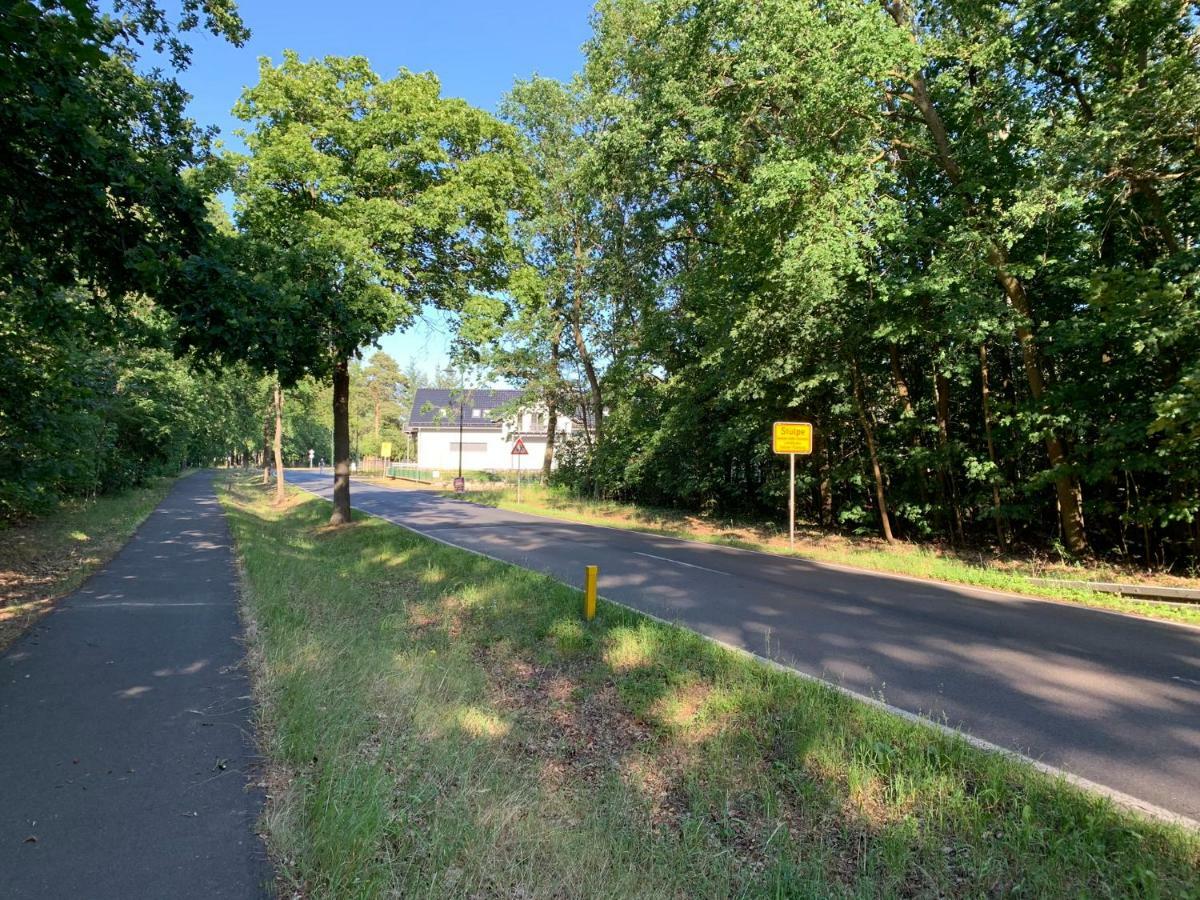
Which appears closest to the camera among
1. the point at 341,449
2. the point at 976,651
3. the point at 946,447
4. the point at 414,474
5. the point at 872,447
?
the point at 976,651

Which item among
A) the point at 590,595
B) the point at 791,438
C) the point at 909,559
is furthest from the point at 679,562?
the point at 590,595

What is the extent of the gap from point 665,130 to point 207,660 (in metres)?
13.8

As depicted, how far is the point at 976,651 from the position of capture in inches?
269

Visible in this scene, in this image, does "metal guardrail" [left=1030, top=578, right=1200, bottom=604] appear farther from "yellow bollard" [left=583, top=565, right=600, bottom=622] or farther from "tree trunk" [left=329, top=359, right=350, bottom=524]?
"tree trunk" [left=329, top=359, right=350, bottom=524]

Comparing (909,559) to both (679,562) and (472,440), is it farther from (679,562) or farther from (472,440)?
(472,440)

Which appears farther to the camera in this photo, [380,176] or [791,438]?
[791,438]

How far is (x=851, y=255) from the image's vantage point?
11789 millimetres

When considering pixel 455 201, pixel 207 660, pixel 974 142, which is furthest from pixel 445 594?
pixel 974 142

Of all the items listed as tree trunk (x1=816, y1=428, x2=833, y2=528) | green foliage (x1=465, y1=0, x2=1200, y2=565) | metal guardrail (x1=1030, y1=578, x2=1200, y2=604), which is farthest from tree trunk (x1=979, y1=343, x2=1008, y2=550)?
tree trunk (x1=816, y1=428, x2=833, y2=528)

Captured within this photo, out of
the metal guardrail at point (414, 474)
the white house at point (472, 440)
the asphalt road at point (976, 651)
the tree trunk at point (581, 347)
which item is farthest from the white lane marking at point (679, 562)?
the white house at point (472, 440)

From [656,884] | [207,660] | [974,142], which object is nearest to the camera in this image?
[656,884]

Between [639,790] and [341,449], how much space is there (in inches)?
620

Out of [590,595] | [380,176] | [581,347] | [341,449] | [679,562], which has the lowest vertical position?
[679,562]

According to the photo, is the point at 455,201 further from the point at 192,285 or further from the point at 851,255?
the point at 192,285
